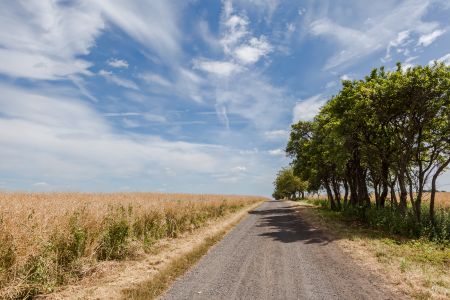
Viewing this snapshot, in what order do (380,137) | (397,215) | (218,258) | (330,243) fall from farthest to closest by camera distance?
(380,137)
(397,215)
(330,243)
(218,258)

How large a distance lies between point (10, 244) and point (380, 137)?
21.5 m

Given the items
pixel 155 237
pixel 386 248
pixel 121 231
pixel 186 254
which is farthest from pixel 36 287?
pixel 386 248

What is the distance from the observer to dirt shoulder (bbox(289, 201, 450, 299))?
8.05 metres

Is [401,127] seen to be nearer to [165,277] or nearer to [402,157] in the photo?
[402,157]

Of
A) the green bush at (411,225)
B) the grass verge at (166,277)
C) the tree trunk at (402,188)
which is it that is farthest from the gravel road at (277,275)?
the tree trunk at (402,188)

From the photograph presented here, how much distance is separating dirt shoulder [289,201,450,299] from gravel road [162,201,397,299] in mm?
531

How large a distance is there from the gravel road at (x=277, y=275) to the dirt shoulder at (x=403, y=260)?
531mm

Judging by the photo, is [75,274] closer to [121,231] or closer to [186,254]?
[121,231]

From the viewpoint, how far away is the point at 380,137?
21.9m

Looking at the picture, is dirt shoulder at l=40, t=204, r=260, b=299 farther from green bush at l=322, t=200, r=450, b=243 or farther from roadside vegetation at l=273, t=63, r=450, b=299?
green bush at l=322, t=200, r=450, b=243

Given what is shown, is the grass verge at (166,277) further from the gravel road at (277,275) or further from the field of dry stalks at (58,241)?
the field of dry stalks at (58,241)

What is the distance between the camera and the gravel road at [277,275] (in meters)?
7.59

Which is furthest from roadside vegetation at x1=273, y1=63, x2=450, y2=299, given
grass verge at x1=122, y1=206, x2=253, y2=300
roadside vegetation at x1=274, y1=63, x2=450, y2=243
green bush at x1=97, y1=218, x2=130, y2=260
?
green bush at x1=97, y1=218, x2=130, y2=260

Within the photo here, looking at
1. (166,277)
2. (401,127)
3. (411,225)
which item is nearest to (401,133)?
(401,127)
